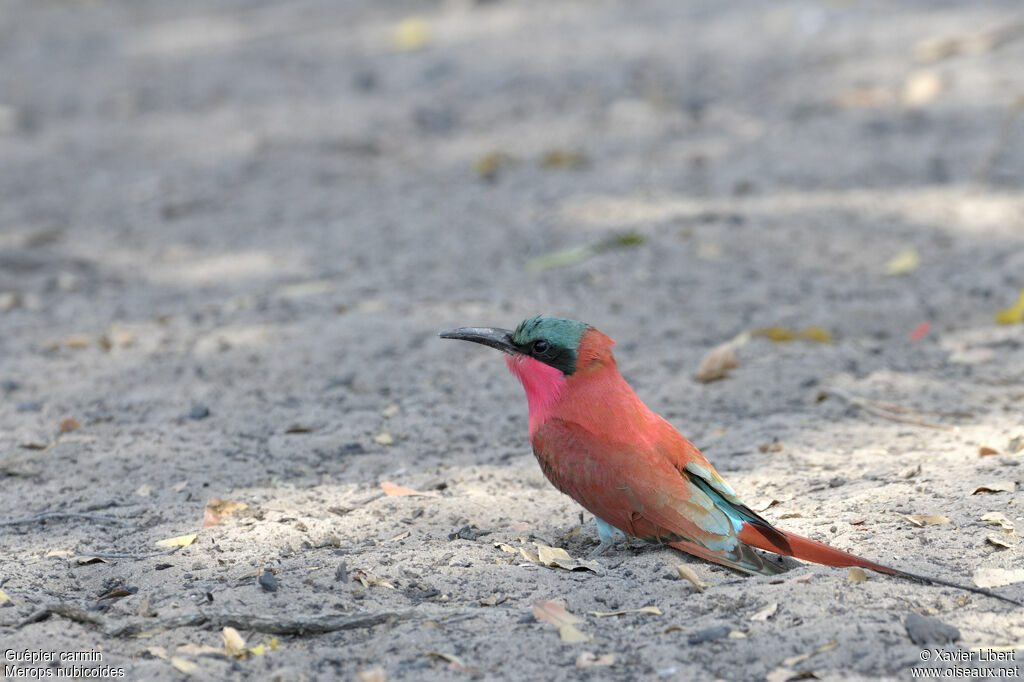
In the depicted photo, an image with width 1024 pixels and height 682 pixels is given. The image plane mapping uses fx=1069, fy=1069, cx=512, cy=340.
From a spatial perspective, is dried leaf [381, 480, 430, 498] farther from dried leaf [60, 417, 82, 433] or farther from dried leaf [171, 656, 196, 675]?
dried leaf [60, 417, 82, 433]

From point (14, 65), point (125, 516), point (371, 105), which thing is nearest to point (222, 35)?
point (14, 65)

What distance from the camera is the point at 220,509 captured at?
328 centimetres

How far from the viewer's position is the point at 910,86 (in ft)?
23.8

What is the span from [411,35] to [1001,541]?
7.57m

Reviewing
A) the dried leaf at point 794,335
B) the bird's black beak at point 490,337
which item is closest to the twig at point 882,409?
the dried leaf at point 794,335

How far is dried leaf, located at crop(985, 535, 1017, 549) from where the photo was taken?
9.05 ft

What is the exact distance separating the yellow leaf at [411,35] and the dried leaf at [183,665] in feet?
24.2

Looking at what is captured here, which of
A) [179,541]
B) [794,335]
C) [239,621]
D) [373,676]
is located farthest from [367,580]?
[794,335]

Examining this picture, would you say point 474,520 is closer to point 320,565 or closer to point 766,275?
point 320,565

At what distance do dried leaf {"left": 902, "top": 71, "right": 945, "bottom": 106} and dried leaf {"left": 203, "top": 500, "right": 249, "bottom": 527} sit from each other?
221 inches

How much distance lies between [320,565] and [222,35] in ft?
28.4

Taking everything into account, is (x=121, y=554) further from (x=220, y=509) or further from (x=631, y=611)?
(x=631, y=611)

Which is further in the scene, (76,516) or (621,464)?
(76,516)

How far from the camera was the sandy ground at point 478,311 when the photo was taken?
2639 mm
